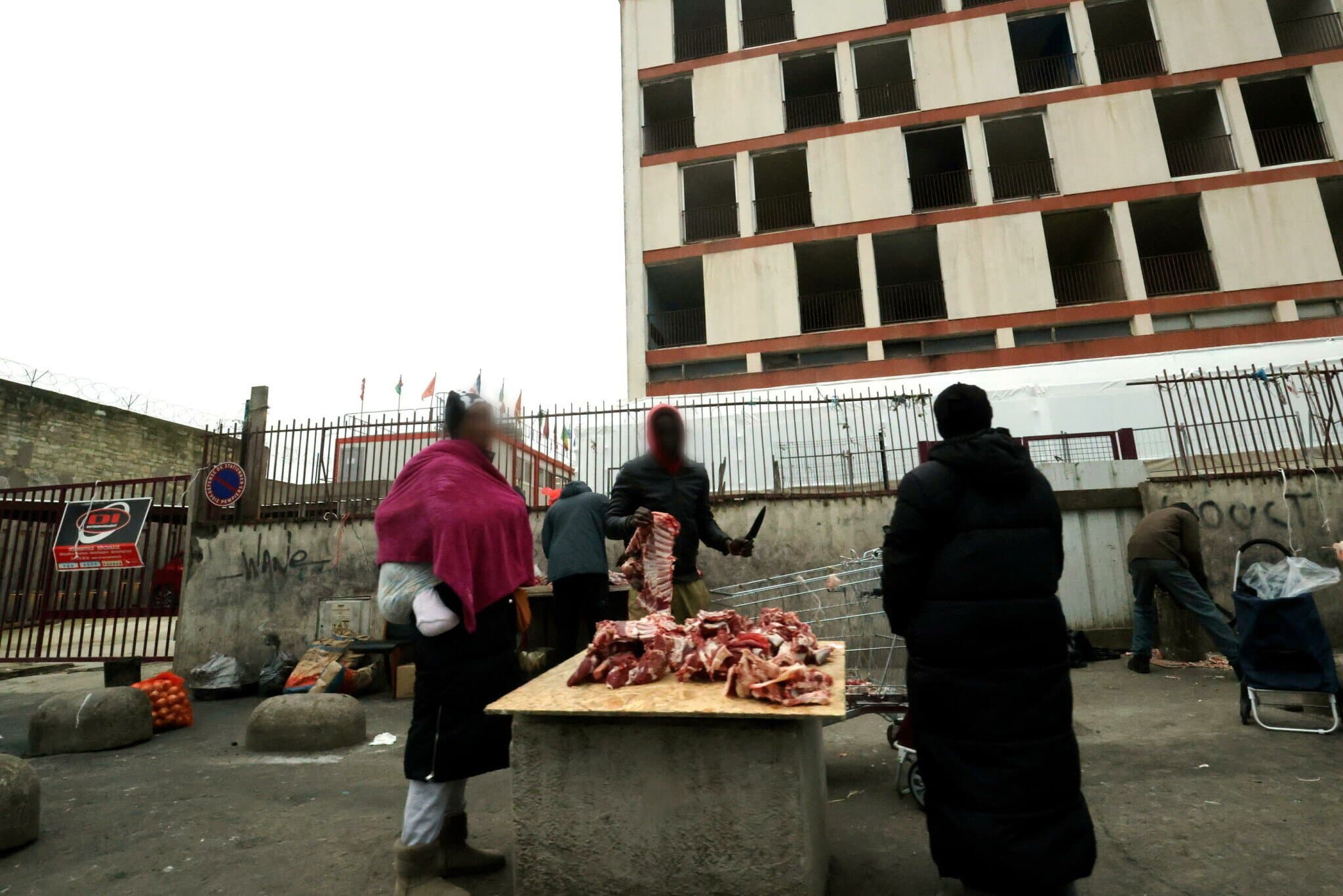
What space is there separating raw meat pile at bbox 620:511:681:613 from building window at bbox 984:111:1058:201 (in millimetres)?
20398

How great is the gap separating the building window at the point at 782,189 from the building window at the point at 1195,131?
10370 mm

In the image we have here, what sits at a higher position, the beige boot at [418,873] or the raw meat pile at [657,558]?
the raw meat pile at [657,558]

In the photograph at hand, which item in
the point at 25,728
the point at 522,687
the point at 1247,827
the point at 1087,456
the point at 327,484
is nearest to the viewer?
the point at 522,687

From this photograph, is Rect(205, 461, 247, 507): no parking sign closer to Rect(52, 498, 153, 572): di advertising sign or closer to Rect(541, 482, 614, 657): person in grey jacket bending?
Rect(52, 498, 153, 572): di advertising sign

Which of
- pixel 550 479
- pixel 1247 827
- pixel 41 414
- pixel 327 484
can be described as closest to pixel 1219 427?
pixel 1247 827

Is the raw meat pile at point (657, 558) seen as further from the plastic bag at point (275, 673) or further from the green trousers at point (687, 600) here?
the plastic bag at point (275, 673)

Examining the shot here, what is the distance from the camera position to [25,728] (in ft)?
21.7

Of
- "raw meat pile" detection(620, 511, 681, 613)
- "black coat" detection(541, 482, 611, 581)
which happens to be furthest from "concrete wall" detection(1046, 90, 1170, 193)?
"raw meat pile" detection(620, 511, 681, 613)

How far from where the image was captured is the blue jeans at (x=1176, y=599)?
6.36 m

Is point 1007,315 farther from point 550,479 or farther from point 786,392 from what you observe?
point 550,479

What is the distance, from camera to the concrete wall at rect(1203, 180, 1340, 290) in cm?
1817

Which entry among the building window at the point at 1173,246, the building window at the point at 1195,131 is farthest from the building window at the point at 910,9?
the building window at the point at 1173,246

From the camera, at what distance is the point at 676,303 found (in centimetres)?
2552

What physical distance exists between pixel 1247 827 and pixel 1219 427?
333 inches
